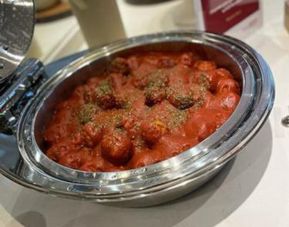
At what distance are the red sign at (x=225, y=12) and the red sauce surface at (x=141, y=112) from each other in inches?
7.2

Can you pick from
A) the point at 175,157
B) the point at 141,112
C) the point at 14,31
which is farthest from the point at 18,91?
the point at 175,157

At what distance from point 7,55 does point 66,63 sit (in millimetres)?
158

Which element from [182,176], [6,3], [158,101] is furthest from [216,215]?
[6,3]

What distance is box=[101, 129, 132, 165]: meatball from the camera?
0.68 metres

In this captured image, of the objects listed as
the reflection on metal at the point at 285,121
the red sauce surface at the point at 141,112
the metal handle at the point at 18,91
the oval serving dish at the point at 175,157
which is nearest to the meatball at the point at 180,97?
the red sauce surface at the point at 141,112

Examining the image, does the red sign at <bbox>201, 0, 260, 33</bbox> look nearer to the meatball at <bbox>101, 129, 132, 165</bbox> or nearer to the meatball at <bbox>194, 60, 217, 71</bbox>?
the meatball at <bbox>194, 60, 217, 71</bbox>

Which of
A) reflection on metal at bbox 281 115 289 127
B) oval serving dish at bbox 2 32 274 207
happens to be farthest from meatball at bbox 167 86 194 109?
reflection on metal at bbox 281 115 289 127

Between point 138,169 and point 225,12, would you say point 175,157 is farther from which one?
point 225,12

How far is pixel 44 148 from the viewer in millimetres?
843

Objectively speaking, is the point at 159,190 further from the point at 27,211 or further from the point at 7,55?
→ the point at 7,55

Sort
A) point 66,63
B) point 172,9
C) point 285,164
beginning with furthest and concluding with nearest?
point 172,9 → point 66,63 → point 285,164

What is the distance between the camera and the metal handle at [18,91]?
0.82m

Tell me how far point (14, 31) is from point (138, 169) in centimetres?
48

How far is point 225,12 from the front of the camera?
Result: 1065 mm
